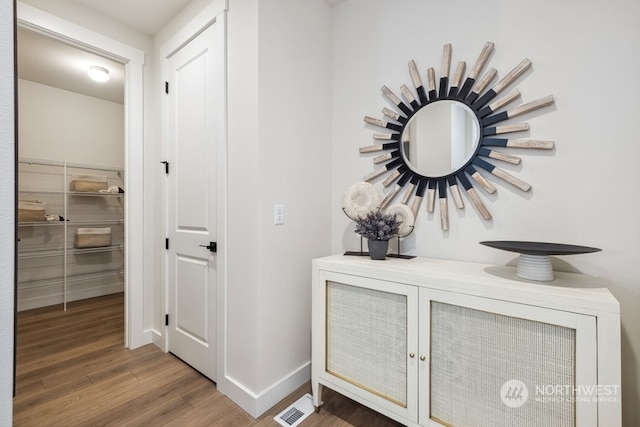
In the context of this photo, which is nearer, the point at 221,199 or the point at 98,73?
the point at 221,199

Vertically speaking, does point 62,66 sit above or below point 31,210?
above

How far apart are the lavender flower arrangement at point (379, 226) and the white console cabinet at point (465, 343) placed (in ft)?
0.48

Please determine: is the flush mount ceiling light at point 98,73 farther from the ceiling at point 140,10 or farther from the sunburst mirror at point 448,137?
the sunburst mirror at point 448,137

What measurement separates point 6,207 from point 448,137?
6.06ft

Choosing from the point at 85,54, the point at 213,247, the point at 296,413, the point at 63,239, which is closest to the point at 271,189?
the point at 213,247

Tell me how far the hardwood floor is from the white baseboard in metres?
0.03

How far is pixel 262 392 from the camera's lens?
64.2 inches

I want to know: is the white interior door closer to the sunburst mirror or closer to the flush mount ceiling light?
the sunburst mirror

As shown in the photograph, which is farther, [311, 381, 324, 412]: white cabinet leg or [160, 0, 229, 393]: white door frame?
[160, 0, 229, 393]: white door frame

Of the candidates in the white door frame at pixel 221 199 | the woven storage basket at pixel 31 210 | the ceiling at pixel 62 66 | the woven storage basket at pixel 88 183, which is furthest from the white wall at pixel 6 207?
the woven storage basket at pixel 88 183

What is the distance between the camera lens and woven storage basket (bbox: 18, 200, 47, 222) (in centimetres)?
304

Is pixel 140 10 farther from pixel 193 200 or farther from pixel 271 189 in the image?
pixel 271 189

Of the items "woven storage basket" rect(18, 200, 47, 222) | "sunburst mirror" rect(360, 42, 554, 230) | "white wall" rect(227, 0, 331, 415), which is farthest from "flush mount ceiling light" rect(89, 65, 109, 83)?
"sunburst mirror" rect(360, 42, 554, 230)

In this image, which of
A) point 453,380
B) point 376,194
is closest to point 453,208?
point 376,194
